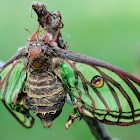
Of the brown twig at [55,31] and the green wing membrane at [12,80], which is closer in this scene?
the brown twig at [55,31]

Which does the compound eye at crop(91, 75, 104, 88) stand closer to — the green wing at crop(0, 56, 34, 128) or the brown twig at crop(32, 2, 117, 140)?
the brown twig at crop(32, 2, 117, 140)

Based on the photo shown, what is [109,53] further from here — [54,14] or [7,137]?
[54,14]

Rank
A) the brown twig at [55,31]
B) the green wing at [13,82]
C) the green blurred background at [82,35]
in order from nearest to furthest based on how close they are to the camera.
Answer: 1. the brown twig at [55,31]
2. the green wing at [13,82]
3. the green blurred background at [82,35]

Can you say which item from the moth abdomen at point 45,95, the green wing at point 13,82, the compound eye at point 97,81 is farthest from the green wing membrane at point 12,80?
the compound eye at point 97,81

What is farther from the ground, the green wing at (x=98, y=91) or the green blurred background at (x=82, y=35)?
the green blurred background at (x=82, y=35)

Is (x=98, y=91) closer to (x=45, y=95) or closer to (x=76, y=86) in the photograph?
(x=76, y=86)

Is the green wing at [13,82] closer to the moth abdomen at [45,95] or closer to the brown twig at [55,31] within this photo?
the moth abdomen at [45,95]

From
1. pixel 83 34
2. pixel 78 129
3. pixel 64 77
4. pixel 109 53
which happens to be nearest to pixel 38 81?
pixel 64 77
